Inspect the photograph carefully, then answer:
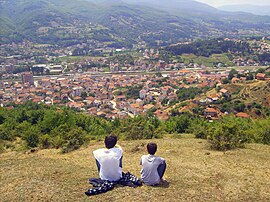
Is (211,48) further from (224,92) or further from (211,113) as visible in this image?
(211,113)

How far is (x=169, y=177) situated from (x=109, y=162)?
99.6 inches

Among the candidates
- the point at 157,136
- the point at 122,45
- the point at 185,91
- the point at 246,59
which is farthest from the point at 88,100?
the point at 122,45

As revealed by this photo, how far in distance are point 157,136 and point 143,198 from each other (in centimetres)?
1072

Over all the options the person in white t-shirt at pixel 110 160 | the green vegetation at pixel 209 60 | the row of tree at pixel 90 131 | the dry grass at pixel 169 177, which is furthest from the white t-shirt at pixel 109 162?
the green vegetation at pixel 209 60

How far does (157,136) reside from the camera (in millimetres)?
17953

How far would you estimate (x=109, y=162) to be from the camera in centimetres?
756

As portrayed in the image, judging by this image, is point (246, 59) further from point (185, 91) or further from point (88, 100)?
point (88, 100)

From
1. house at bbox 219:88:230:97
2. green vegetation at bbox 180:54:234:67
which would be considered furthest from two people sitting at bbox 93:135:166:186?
green vegetation at bbox 180:54:234:67

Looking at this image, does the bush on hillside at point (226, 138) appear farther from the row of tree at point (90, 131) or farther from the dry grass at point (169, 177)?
the dry grass at point (169, 177)

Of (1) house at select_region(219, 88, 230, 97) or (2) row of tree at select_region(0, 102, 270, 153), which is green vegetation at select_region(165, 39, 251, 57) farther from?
(2) row of tree at select_region(0, 102, 270, 153)

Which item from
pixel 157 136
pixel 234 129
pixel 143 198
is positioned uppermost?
pixel 143 198

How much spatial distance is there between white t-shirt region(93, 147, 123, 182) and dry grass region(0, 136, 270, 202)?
425 mm

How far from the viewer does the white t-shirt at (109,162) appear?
7.57 metres

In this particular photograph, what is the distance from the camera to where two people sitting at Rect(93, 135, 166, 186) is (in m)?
7.59
